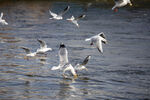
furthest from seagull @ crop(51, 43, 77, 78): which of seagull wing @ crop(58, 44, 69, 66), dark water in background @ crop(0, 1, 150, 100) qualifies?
dark water in background @ crop(0, 1, 150, 100)

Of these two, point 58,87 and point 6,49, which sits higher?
point 6,49

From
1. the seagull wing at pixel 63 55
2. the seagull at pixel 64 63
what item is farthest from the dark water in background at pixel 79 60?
the seagull wing at pixel 63 55

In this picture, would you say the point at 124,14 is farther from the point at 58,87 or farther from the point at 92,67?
the point at 58,87

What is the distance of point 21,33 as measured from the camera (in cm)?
2288

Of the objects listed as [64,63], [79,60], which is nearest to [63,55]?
[64,63]

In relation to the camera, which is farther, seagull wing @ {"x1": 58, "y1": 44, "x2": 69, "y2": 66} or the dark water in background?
seagull wing @ {"x1": 58, "y1": 44, "x2": 69, "y2": 66}

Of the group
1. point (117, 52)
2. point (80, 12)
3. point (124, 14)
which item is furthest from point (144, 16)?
point (117, 52)

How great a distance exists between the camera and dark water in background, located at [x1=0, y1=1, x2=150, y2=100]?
12.1 metres

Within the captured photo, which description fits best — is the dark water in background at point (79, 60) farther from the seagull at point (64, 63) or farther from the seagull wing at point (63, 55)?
the seagull wing at point (63, 55)

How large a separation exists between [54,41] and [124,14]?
11.7 m

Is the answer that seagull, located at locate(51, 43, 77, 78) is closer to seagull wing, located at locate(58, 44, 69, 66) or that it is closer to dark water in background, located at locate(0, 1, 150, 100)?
seagull wing, located at locate(58, 44, 69, 66)

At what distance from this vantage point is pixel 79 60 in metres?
16.5

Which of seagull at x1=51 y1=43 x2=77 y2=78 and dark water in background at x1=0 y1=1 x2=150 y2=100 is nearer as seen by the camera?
dark water in background at x1=0 y1=1 x2=150 y2=100

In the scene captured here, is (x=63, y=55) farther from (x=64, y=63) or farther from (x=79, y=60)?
(x=79, y=60)
